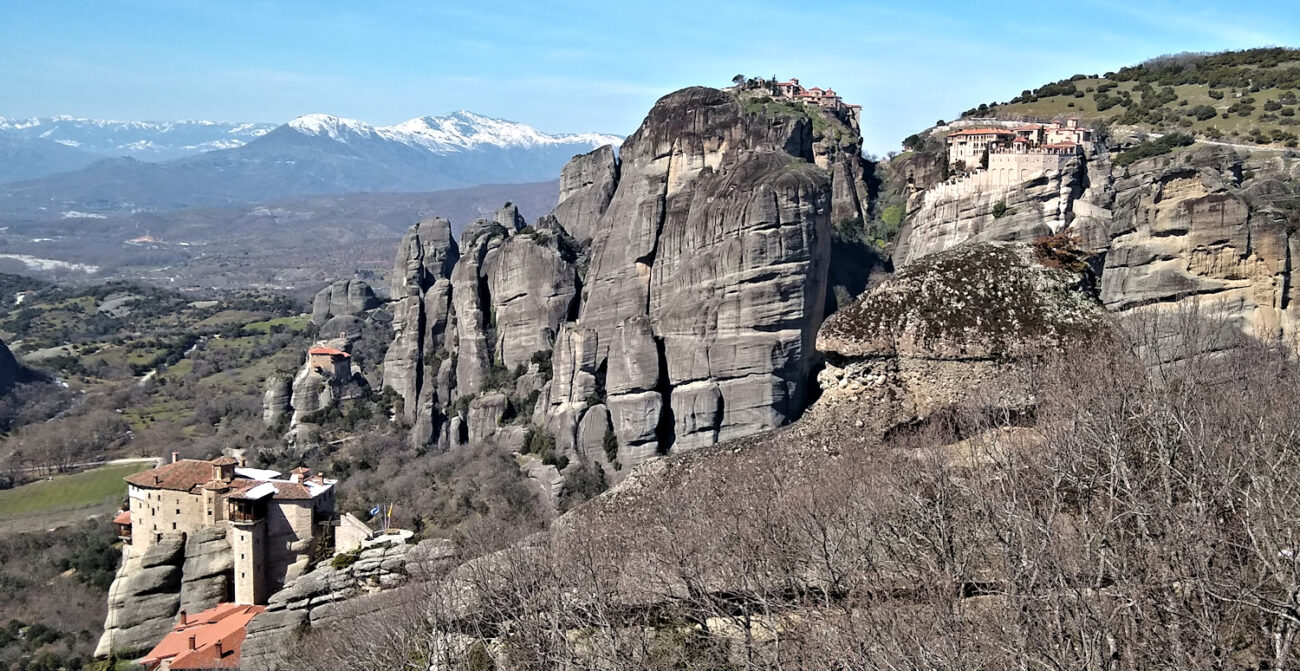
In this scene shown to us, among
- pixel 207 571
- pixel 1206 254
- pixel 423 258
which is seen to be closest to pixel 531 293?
pixel 423 258

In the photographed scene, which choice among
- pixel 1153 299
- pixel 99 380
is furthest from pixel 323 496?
pixel 99 380

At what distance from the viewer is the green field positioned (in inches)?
2092

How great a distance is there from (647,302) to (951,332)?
35565 millimetres

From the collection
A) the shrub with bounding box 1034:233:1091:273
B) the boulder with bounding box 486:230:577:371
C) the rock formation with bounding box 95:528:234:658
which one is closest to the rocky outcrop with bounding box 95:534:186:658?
the rock formation with bounding box 95:528:234:658

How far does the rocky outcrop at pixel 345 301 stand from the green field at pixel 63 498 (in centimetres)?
2183

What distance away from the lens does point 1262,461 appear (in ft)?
38.7

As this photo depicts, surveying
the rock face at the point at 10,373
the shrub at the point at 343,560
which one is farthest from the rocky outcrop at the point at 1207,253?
the rock face at the point at 10,373

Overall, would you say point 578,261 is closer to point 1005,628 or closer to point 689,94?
point 689,94

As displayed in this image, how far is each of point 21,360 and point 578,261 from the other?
73.9 meters

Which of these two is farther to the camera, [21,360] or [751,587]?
[21,360]

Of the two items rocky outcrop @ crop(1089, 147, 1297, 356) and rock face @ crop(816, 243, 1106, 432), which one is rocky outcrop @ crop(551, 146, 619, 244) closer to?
rocky outcrop @ crop(1089, 147, 1297, 356)

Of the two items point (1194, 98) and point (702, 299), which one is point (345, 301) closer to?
point (702, 299)

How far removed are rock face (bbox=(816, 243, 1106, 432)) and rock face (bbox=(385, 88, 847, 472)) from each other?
1104 inches

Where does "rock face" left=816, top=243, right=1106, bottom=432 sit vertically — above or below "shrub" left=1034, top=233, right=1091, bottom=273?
below
